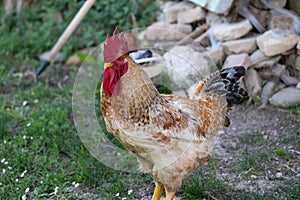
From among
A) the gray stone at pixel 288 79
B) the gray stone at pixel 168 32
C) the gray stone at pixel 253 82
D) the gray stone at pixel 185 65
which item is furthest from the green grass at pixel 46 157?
the gray stone at pixel 288 79

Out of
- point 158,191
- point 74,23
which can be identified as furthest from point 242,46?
point 158,191

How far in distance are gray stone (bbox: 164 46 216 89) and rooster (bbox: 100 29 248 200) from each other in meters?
1.66

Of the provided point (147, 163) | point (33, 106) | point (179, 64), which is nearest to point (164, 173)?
point (147, 163)

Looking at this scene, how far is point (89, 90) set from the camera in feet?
20.1

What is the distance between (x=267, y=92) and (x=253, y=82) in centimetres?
19

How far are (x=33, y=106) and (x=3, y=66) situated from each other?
1.13 metres

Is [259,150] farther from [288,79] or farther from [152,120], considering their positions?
[152,120]

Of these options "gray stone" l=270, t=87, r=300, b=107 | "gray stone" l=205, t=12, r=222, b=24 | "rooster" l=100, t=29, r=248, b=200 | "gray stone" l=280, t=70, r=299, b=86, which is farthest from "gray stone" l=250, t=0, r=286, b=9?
"rooster" l=100, t=29, r=248, b=200

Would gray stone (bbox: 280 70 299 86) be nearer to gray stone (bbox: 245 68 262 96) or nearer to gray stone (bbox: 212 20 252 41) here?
gray stone (bbox: 245 68 262 96)

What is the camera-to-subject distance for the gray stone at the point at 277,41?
5.55 metres

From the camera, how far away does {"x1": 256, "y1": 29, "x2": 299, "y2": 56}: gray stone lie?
5.55 meters

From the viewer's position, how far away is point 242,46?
5.82 metres

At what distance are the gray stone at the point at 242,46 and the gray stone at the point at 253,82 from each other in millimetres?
242

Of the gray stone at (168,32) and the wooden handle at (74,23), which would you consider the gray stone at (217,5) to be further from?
the wooden handle at (74,23)
